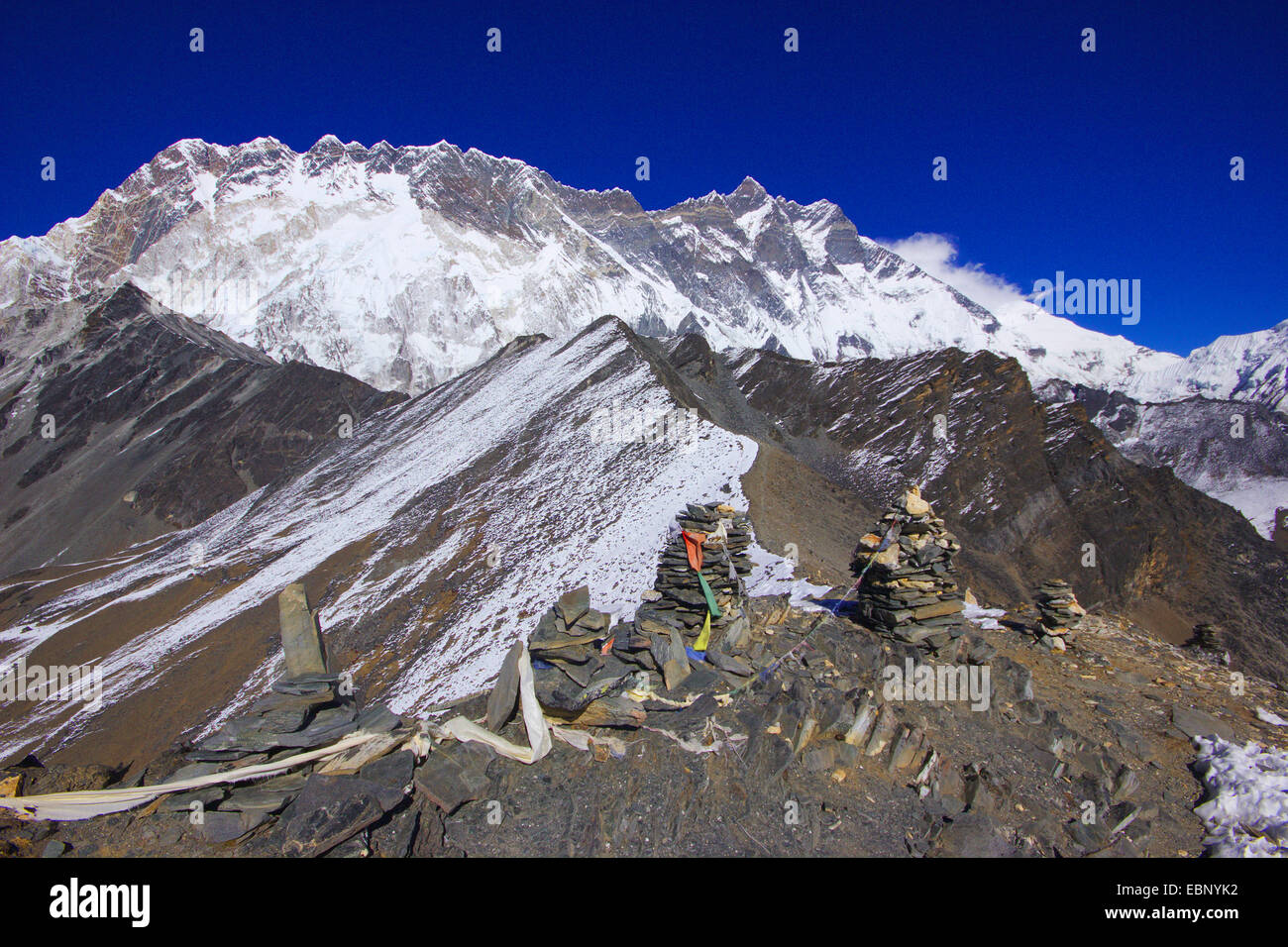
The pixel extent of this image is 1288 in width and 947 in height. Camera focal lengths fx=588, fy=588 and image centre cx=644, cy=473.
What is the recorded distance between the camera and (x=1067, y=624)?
36.0ft

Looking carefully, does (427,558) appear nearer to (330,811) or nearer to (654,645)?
(654,645)

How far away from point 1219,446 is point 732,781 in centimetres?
12075

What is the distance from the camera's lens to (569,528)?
2411 cm

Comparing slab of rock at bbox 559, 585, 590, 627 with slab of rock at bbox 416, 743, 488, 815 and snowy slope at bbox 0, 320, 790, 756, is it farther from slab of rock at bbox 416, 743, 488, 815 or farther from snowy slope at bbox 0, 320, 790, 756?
snowy slope at bbox 0, 320, 790, 756

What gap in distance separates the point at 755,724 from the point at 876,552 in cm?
446

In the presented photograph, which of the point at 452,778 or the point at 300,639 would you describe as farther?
the point at 300,639

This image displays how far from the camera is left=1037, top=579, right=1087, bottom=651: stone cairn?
10781 mm

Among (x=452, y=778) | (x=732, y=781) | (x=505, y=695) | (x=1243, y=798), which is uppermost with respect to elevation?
(x=505, y=695)

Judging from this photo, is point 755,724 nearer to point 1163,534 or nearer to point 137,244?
point 1163,534

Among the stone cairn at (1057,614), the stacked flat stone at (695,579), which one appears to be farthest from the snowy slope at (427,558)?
the stone cairn at (1057,614)

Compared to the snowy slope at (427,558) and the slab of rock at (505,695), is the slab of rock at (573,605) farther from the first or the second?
the snowy slope at (427,558)

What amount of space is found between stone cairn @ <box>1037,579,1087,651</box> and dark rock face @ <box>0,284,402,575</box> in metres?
78.2

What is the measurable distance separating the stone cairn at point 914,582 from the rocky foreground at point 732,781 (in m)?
0.93

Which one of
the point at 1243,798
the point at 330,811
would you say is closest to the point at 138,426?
the point at 330,811
